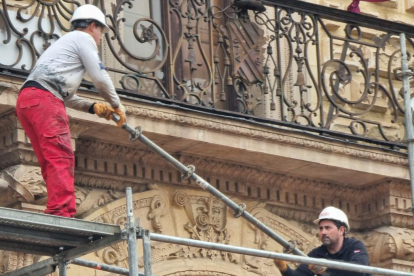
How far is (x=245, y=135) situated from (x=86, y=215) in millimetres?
1328

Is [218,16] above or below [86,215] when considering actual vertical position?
above

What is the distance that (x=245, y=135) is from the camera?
50.2ft

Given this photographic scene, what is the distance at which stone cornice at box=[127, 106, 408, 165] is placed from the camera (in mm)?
14820

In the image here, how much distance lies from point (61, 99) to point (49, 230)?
3.54 ft

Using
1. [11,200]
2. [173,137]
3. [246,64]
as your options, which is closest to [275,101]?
[246,64]

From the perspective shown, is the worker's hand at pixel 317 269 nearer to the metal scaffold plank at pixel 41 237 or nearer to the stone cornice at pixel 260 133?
the stone cornice at pixel 260 133

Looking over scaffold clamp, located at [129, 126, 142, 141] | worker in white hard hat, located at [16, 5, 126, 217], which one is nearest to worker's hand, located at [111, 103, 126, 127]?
worker in white hard hat, located at [16, 5, 126, 217]

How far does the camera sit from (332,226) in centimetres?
1459

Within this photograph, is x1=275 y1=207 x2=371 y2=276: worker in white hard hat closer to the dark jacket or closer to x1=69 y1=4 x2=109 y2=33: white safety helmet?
the dark jacket

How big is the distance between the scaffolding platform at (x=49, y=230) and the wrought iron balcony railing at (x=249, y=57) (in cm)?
166

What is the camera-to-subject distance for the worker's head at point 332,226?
47.7 ft

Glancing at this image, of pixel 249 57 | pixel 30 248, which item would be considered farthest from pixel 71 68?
pixel 249 57

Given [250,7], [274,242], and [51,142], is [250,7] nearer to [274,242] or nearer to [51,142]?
[274,242]

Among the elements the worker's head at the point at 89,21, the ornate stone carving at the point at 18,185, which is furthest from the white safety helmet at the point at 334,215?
the worker's head at the point at 89,21
